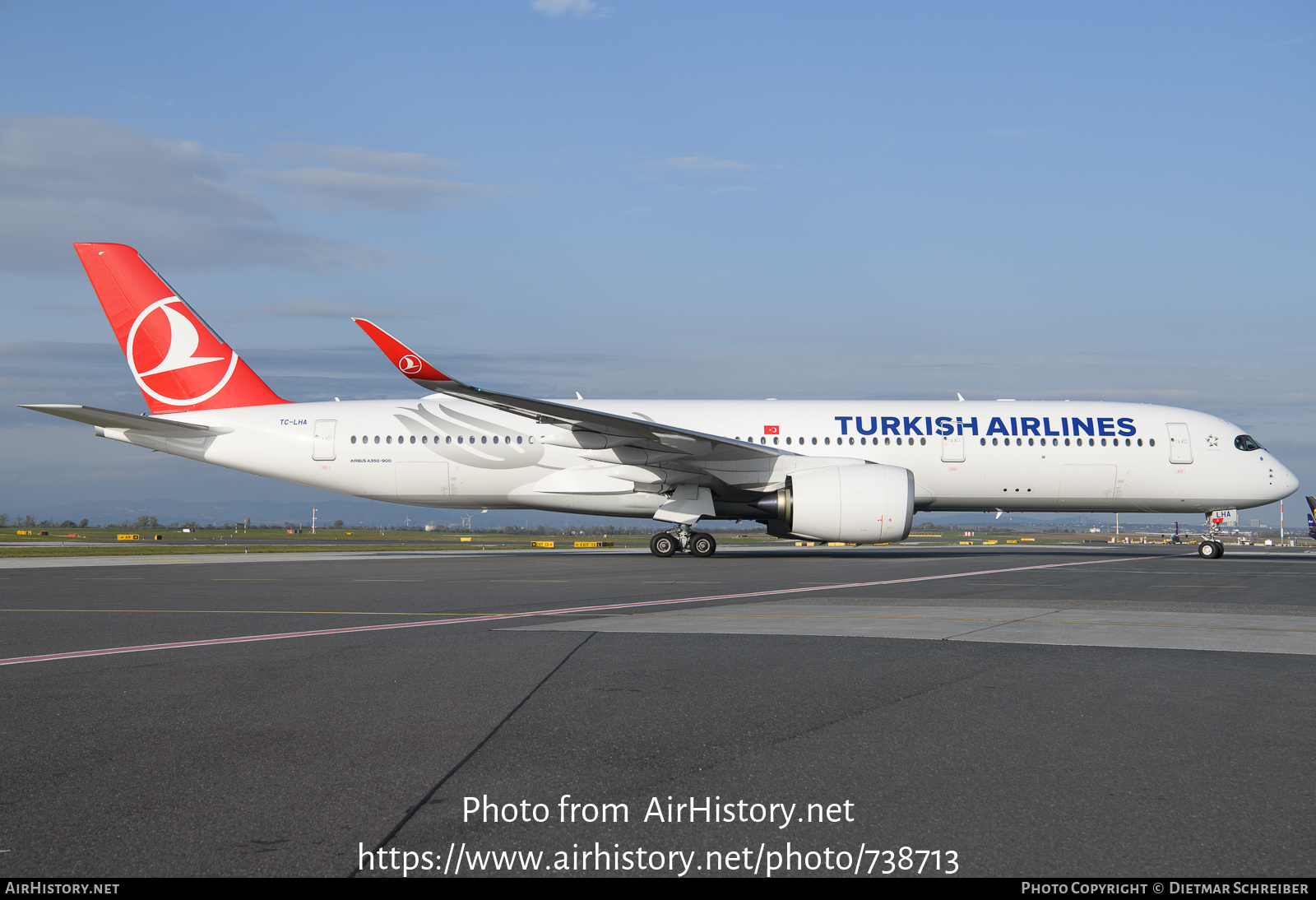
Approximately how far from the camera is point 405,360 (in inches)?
765

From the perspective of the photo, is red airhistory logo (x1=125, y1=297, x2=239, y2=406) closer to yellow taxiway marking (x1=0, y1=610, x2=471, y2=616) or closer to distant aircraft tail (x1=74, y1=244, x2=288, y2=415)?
distant aircraft tail (x1=74, y1=244, x2=288, y2=415)

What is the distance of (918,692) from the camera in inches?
230

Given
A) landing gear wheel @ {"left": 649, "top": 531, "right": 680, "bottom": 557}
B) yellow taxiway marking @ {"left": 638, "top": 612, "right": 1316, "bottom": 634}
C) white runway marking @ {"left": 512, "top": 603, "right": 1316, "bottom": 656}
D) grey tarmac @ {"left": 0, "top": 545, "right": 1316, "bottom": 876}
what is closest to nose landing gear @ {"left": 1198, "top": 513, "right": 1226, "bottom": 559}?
landing gear wheel @ {"left": 649, "top": 531, "right": 680, "bottom": 557}

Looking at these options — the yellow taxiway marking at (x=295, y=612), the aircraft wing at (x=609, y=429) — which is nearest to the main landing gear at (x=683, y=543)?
the aircraft wing at (x=609, y=429)

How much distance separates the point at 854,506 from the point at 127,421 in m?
→ 17.2

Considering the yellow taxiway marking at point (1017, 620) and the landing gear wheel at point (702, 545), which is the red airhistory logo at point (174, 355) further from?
the yellow taxiway marking at point (1017, 620)

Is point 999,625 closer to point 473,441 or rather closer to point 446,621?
point 446,621

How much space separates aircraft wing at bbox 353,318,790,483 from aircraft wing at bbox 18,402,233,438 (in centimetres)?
677

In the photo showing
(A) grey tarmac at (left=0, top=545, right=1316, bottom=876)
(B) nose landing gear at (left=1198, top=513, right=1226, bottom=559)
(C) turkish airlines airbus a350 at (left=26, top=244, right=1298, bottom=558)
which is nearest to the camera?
(A) grey tarmac at (left=0, top=545, right=1316, bottom=876)

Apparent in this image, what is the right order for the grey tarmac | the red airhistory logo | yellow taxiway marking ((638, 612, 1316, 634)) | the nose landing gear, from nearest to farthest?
the grey tarmac, yellow taxiway marking ((638, 612, 1316, 634)), the red airhistory logo, the nose landing gear

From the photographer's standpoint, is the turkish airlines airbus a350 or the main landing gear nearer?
the main landing gear

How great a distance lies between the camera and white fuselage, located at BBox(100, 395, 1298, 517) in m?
23.8

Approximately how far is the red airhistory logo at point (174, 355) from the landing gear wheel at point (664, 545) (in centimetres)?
1206
